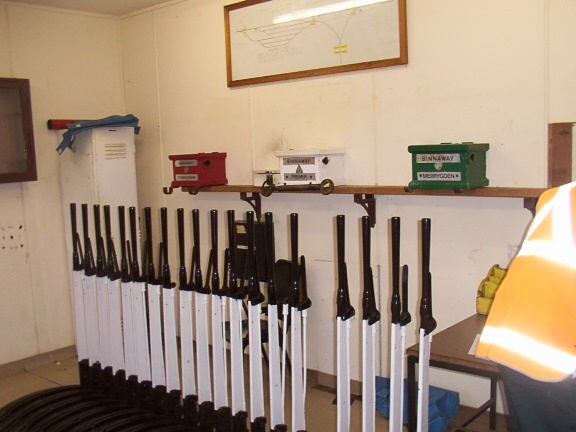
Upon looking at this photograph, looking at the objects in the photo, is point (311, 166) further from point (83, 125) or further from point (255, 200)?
point (83, 125)

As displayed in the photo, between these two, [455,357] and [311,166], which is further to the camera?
[311,166]

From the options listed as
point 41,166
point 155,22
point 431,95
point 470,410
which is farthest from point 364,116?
point 41,166

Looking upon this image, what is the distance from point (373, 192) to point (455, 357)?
1.08 m

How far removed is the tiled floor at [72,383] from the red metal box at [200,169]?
→ 1.48 m

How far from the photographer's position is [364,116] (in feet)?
10.9

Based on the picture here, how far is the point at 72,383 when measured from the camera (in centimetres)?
391

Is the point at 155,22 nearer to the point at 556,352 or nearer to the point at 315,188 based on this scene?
the point at 315,188

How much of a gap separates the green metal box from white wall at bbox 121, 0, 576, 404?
0.14 metres

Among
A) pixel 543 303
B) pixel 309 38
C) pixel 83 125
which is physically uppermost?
pixel 309 38

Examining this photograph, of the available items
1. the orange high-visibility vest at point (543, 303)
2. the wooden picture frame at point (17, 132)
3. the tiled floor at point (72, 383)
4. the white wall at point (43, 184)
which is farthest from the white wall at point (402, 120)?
the orange high-visibility vest at point (543, 303)

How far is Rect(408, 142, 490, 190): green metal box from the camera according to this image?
267 centimetres

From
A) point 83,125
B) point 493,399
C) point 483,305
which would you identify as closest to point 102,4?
point 83,125

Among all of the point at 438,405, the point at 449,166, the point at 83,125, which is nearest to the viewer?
the point at 449,166

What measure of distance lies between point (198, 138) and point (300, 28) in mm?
1150
